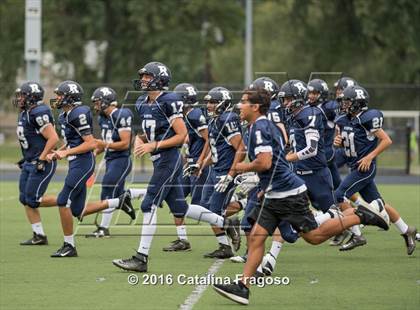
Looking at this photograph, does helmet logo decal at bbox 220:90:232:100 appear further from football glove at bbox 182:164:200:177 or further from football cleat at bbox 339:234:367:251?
football cleat at bbox 339:234:367:251

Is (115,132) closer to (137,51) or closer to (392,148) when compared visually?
(392,148)

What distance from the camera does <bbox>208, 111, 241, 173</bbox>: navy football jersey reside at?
10906 mm

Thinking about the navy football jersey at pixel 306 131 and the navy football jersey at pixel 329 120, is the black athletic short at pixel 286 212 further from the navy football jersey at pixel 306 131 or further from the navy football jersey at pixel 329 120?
the navy football jersey at pixel 329 120

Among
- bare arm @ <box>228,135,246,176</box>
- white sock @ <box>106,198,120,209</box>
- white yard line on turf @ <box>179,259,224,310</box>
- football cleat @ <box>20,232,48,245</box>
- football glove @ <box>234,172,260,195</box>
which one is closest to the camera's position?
white yard line on turf @ <box>179,259,224,310</box>

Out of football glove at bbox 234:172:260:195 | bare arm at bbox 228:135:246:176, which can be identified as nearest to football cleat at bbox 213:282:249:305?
football glove at bbox 234:172:260:195

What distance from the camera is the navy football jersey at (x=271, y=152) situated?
822 centimetres

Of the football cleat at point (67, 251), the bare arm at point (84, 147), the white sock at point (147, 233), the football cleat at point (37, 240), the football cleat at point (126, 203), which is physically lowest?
the football cleat at point (37, 240)

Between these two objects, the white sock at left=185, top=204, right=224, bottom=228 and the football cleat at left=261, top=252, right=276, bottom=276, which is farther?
the white sock at left=185, top=204, right=224, bottom=228

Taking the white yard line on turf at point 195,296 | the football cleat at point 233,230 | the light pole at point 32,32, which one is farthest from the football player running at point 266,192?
the light pole at point 32,32

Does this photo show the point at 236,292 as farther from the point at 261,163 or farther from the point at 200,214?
the point at 200,214

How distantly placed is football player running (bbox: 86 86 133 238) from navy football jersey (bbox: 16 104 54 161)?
112 centimetres

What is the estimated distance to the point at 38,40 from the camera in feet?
71.1

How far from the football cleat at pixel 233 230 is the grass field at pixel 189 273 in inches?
16.1

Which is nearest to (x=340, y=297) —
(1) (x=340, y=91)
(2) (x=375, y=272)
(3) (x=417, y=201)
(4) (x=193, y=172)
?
(2) (x=375, y=272)
